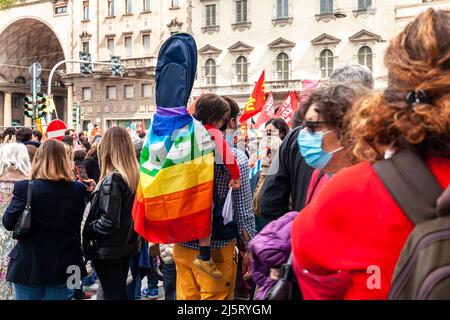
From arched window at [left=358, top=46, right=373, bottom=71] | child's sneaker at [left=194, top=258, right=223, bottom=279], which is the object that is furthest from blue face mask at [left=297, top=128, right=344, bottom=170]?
arched window at [left=358, top=46, right=373, bottom=71]

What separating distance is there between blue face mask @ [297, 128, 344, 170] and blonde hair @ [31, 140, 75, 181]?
90.1 inches

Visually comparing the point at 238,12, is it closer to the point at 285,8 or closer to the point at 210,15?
the point at 210,15

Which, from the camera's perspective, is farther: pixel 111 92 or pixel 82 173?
pixel 111 92

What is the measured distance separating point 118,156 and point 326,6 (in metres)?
34.5

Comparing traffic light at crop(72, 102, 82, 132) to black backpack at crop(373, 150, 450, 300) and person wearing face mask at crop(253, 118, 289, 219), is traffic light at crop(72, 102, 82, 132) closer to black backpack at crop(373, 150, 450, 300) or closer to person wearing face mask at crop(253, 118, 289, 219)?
person wearing face mask at crop(253, 118, 289, 219)

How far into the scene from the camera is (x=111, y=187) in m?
4.43

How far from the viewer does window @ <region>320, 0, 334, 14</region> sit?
36.6 metres

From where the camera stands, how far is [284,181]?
330 cm

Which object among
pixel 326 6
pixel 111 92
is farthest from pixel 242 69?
pixel 111 92

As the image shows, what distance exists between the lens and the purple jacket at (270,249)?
244 cm

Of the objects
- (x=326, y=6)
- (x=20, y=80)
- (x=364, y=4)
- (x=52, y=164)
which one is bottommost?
(x=52, y=164)

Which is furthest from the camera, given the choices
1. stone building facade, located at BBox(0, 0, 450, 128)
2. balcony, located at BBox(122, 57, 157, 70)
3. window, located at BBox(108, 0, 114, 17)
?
window, located at BBox(108, 0, 114, 17)

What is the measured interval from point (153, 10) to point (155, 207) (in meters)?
42.4

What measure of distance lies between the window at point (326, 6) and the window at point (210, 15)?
805 cm
